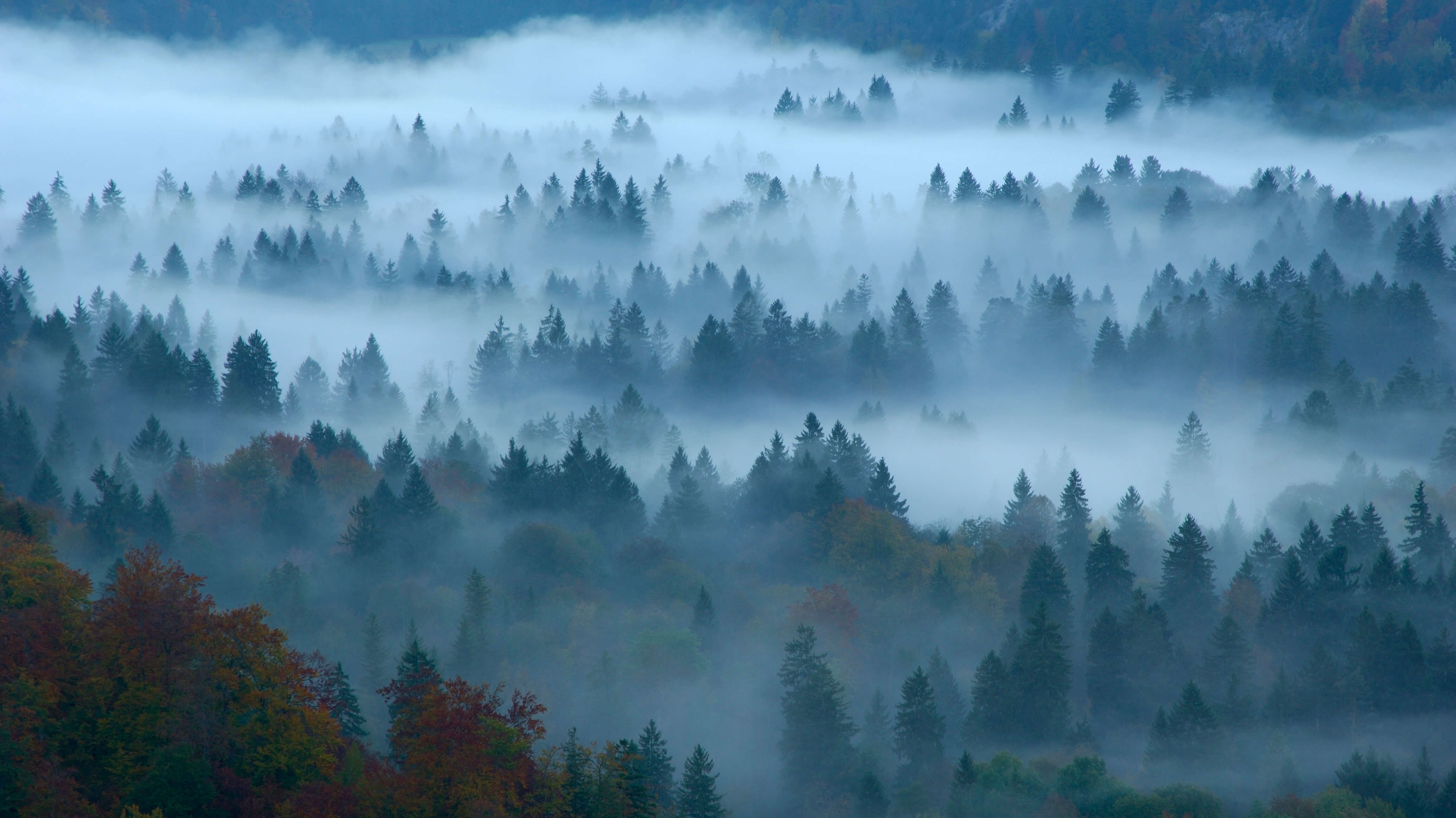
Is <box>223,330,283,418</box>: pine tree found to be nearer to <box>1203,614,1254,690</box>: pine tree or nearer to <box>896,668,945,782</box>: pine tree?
<box>896,668,945,782</box>: pine tree

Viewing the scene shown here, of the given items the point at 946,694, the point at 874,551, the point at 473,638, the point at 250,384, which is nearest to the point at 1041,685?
the point at 946,694

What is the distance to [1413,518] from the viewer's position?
79.9 m

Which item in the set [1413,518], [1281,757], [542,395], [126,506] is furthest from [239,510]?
A: [1413,518]

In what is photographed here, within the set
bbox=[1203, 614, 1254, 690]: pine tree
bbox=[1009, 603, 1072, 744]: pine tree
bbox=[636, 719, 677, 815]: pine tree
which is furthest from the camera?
bbox=[1203, 614, 1254, 690]: pine tree

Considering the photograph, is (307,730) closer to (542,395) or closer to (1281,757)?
(1281,757)

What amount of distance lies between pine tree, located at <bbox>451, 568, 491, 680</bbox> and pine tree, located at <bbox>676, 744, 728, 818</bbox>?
20.8 metres

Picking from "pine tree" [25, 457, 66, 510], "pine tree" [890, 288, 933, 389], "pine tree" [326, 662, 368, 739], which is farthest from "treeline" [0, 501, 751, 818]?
"pine tree" [890, 288, 933, 389]

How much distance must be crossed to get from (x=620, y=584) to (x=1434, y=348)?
87.3m

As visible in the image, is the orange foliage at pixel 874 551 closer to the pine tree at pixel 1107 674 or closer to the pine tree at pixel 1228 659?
the pine tree at pixel 1107 674

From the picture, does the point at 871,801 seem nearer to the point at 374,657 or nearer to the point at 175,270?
the point at 374,657

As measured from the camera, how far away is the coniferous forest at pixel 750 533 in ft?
138

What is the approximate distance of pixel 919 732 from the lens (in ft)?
200

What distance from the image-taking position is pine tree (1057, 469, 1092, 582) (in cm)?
8850

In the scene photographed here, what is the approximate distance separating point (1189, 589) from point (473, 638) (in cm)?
4115
